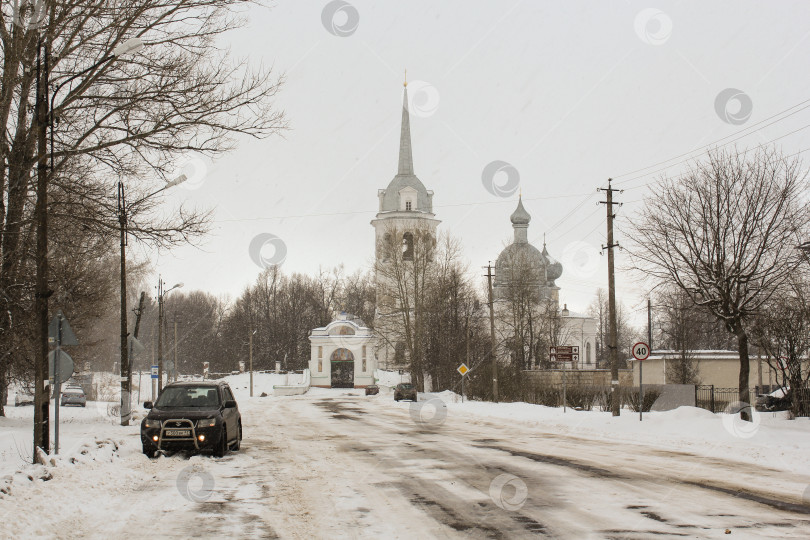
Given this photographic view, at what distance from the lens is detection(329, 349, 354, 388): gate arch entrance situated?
77250mm

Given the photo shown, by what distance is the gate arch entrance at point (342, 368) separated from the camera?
253 feet

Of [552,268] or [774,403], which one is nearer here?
[774,403]

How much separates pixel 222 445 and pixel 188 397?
6.02 feet

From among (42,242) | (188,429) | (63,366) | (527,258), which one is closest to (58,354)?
(63,366)

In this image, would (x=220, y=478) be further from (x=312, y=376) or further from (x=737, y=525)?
(x=312, y=376)

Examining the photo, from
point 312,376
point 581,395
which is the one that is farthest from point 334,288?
point 581,395

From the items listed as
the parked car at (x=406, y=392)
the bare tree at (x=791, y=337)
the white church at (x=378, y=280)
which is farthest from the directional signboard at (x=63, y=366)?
the white church at (x=378, y=280)

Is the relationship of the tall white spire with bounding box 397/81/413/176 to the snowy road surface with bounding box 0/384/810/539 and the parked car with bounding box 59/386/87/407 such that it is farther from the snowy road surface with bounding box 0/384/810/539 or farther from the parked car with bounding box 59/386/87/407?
the snowy road surface with bounding box 0/384/810/539

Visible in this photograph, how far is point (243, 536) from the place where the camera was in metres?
8.05

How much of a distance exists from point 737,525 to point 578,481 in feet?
12.2

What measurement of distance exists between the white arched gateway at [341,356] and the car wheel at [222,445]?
60757 mm

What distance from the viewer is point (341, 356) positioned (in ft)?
254

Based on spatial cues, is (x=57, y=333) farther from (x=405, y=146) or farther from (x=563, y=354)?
(x=405, y=146)

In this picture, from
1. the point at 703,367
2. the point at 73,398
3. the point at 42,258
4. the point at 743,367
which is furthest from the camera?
the point at 703,367
